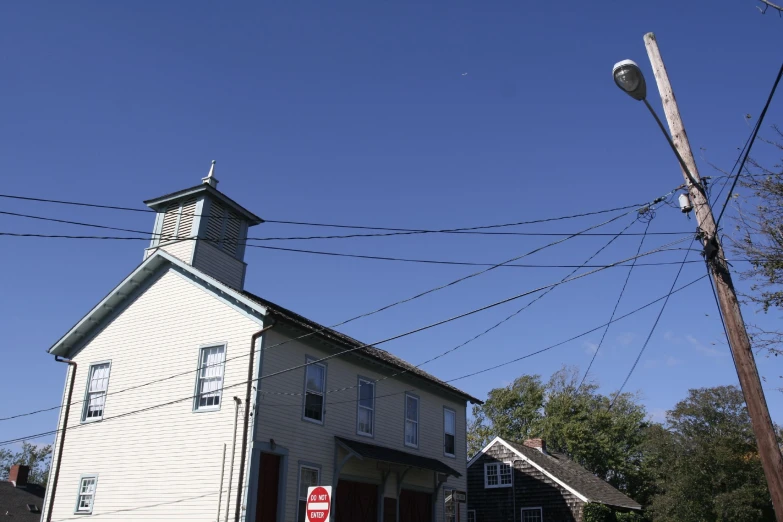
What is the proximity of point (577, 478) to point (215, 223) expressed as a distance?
26.2 metres

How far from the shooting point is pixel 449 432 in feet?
91.2

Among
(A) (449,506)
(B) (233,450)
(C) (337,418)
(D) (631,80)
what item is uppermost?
(D) (631,80)

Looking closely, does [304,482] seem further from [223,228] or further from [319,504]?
[223,228]

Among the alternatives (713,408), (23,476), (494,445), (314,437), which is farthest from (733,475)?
(23,476)

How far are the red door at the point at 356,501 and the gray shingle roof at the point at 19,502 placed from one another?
25359mm

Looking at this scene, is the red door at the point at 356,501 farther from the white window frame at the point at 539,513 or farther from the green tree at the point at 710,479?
the green tree at the point at 710,479

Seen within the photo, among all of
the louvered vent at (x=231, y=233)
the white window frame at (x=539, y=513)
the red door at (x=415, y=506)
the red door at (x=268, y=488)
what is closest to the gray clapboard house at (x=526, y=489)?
the white window frame at (x=539, y=513)

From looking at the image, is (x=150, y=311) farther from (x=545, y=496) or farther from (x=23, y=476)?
(x=23, y=476)

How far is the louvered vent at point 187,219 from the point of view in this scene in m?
22.6

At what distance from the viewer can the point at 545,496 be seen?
34.9m

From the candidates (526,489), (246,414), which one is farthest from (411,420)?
(526,489)

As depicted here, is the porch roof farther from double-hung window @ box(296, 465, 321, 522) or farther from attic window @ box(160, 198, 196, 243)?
attic window @ box(160, 198, 196, 243)

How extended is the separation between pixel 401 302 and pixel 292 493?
25.0 ft

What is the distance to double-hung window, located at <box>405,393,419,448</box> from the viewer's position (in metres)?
24.8
